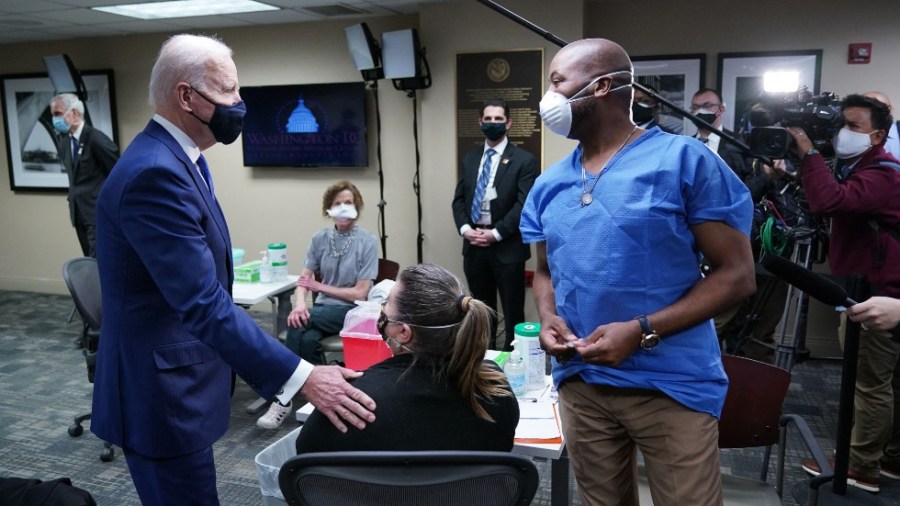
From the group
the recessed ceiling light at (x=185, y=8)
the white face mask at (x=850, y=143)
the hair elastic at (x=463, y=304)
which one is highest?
the recessed ceiling light at (x=185, y=8)

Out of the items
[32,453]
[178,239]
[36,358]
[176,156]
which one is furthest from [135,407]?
[36,358]

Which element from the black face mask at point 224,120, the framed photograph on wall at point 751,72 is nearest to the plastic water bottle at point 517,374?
the black face mask at point 224,120

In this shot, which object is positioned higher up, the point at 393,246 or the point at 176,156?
the point at 176,156

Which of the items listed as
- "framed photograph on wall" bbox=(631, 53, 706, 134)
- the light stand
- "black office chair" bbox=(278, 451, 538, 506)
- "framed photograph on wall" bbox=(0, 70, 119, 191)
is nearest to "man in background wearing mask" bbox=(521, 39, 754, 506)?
"black office chair" bbox=(278, 451, 538, 506)

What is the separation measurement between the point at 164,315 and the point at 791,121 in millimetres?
2270

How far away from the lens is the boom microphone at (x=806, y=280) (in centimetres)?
157

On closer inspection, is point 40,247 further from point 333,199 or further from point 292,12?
point 333,199

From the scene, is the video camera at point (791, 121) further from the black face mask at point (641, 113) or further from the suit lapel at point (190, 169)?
the suit lapel at point (190, 169)

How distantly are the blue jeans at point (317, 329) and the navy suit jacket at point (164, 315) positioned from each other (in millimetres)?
2004

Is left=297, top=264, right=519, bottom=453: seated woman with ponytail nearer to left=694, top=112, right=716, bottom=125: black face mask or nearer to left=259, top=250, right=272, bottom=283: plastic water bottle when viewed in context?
left=259, top=250, right=272, bottom=283: plastic water bottle

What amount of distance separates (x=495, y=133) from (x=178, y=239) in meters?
2.95

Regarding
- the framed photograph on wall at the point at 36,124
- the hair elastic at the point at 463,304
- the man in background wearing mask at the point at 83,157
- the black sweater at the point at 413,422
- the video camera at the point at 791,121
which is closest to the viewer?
the black sweater at the point at 413,422

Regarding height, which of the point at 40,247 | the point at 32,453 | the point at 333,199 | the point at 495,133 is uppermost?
the point at 495,133

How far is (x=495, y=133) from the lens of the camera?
13.4 feet
